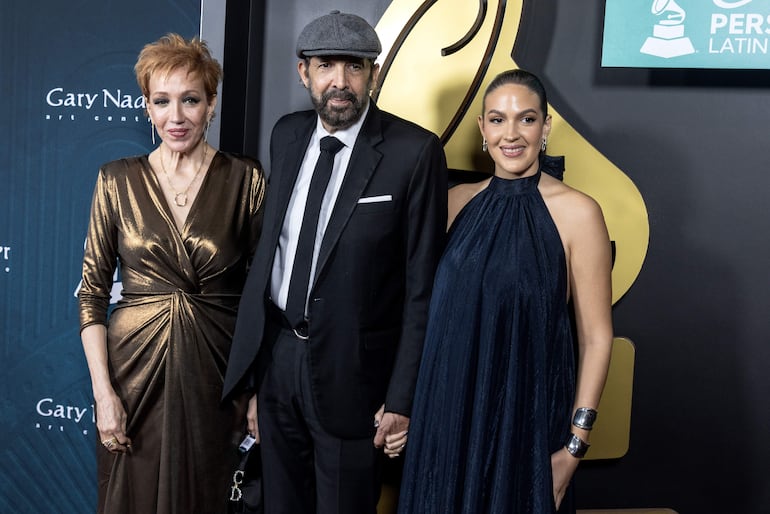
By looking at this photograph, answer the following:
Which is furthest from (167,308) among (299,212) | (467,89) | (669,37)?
(669,37)

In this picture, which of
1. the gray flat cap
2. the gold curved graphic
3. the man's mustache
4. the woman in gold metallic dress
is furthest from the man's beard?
the gold curved graphic

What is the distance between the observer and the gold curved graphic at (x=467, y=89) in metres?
2.95

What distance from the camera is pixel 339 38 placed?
7.26 ft

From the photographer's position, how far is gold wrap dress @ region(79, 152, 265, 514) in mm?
2340

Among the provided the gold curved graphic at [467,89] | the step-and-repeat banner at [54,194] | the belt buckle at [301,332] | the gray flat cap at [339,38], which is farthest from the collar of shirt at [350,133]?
the step-and-repeat banner at [54,194]

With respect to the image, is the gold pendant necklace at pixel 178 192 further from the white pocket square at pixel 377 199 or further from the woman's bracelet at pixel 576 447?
the woman's bracelet at pixel 576 447

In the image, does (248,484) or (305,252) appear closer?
(305,252)

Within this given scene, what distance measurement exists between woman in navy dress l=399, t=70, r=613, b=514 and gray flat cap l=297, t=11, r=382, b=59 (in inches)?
16.2

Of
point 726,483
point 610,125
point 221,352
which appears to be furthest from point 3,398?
point 726,483

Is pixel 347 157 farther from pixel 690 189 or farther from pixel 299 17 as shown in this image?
pixel 690 189

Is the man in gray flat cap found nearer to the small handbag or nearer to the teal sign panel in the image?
the small handbag

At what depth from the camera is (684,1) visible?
2729 mm

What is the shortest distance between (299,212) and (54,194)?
136 cm

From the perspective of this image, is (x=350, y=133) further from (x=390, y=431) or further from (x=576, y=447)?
(x=576, y=447)
